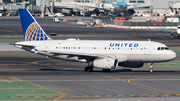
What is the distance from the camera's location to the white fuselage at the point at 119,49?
150ft

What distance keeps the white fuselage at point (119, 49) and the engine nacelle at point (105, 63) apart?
2082 mm

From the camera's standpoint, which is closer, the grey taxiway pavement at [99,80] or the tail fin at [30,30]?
the grey taxiway pavement at [99,80]

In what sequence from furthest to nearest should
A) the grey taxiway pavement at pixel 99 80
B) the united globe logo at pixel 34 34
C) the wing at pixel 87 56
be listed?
the united globe logo at pixel 34 34
the wing at pixel 87 56
the grey taxiway pavement at pixel 99 80

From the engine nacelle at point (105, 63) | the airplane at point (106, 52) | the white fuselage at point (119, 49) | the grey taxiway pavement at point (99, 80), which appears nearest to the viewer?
the grey taxiway pavement at point (99, 80)

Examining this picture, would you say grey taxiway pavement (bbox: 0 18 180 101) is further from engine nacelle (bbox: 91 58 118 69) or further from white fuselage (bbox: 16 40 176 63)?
white fuselage (bbox: 16 40 176 63)

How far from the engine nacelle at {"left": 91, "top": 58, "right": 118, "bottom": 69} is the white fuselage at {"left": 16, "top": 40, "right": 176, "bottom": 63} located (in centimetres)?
208

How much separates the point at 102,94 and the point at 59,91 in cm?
459

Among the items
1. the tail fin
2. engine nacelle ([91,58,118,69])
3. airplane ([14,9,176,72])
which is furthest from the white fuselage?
the tail fin

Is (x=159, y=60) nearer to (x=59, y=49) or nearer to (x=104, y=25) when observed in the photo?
(x=59, y=49)

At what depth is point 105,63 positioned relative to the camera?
44.6 metres

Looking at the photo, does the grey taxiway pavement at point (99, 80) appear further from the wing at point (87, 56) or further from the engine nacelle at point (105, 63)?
the wing at point (87, 56)

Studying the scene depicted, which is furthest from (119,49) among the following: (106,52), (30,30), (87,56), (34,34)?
(30,30)

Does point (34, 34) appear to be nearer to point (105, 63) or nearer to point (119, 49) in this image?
point (105, 63)

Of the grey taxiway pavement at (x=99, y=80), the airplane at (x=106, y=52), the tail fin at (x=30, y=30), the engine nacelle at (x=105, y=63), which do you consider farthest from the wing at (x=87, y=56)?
the tail fin at (x=30, y=30)
